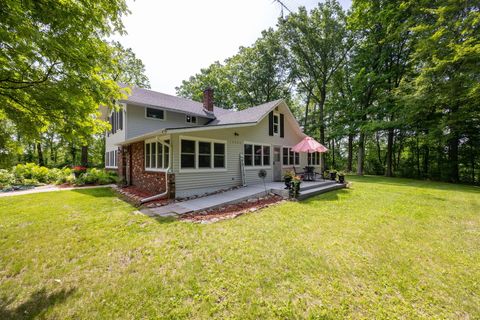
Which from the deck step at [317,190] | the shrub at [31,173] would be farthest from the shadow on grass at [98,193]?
the deck step at [317,190]

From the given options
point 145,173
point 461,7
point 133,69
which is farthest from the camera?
point 133,69

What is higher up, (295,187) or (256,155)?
(256,155)

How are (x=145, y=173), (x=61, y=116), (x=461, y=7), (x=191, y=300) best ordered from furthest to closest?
(x=461, y=7) → (x=145, y=173) → (x=61, y=116) → (x=191, y=300)

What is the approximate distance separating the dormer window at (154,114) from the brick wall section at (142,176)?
232 cm

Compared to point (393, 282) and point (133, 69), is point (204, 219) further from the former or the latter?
point (133, 69)

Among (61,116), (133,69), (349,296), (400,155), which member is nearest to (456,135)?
(400,155)

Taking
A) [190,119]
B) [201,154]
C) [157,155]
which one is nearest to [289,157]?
[201,154]

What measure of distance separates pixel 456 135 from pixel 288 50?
18481 millimetres

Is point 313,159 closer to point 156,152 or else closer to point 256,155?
point 256,155

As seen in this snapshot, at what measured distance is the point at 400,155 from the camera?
22781mm

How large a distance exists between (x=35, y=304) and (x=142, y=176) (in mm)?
8250

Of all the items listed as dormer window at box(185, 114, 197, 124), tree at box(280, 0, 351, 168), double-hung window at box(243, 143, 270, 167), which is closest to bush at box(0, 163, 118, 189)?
dormer window at box(185, 114, 197, 124)

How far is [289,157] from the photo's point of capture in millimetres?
14047

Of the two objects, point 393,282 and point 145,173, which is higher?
point 145,173
